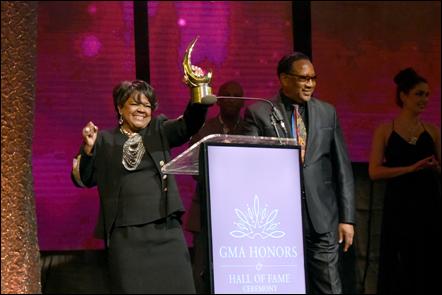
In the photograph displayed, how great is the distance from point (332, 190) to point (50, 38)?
7.30 feet

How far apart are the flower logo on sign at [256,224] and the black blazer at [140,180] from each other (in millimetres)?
532

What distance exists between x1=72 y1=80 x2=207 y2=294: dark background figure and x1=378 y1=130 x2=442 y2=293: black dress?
1947 millimetres

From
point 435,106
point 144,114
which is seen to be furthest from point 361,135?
point 144,114

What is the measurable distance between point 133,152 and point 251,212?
2.37 feet

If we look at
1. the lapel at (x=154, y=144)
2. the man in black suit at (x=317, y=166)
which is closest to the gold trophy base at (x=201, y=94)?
the lapel at (x=154, y=144)

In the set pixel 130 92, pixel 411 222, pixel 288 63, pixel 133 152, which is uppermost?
pixel 288 63

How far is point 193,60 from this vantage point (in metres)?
5.66

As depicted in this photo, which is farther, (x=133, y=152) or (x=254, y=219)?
(x=133, y=152)

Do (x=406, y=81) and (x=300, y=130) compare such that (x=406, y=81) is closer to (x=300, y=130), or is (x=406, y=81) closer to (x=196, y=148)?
(x=300, y=130)

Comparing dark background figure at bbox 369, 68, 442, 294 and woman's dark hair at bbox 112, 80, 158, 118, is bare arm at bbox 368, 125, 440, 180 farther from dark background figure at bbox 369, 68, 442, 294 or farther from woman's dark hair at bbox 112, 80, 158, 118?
woman's dark hair at bbox 112, 80, 158, 118

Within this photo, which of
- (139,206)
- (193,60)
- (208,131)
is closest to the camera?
(139,206)

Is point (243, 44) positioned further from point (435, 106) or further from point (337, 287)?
point (337, 287)

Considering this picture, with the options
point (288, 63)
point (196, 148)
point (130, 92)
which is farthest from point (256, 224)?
point (288, 63)

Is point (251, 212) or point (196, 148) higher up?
point (196, 148)
